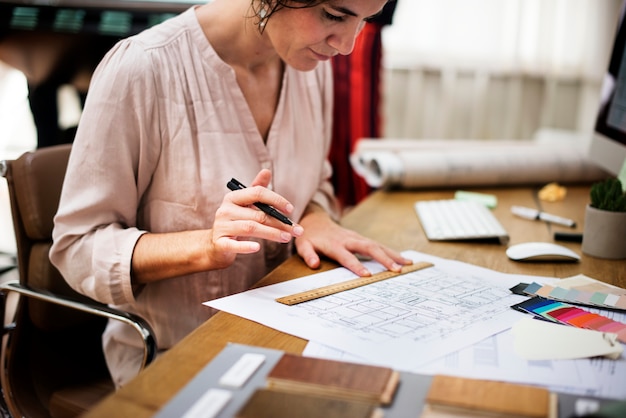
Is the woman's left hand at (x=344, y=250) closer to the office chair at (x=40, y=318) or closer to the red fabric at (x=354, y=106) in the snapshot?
the office chair at (x=40, y=318)

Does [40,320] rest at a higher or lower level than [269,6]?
lower

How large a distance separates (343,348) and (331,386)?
12cm

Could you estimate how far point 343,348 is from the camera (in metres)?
0.68

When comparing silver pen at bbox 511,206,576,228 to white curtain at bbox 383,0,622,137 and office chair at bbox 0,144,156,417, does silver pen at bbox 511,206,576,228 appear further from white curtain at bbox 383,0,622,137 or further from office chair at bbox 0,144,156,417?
white curtain at bbox 383,0,622,137

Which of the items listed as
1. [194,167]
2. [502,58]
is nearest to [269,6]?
[194,167]

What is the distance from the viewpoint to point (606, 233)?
1.06 m

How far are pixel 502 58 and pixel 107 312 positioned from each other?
2028 millimetres

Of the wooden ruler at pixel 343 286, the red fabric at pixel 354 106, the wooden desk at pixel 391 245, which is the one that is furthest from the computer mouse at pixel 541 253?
the red fabric at pixel 354 106

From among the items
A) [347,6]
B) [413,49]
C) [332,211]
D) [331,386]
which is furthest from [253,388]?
[413,49]

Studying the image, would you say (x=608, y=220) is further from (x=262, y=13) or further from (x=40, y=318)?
(x=40, y=318)

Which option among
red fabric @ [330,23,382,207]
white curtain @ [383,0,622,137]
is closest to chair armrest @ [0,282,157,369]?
red fabric @ [330,23,382,207]

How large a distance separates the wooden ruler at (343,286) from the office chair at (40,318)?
0.46 m

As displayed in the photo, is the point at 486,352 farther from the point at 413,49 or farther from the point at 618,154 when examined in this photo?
the point at 413,49

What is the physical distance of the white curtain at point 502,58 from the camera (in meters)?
2.41
